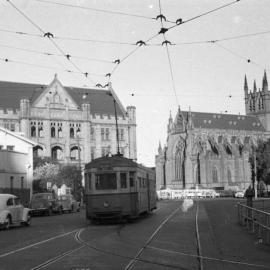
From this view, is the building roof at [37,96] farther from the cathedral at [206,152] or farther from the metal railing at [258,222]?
the metal railing at [258,222]

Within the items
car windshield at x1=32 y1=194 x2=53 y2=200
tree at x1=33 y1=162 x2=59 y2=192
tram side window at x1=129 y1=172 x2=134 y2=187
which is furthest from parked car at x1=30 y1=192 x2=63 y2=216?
tree at x1=33 y1=162 x2=59 y2=192

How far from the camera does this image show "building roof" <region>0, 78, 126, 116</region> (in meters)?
88.1

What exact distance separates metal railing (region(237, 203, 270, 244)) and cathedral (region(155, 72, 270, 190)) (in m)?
106

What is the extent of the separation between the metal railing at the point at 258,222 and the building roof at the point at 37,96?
2467 inches

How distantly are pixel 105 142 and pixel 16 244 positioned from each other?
256ft

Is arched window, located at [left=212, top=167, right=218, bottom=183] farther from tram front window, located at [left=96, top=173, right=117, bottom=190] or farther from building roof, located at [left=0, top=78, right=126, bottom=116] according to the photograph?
tram front window, located at [left=96, top=173, right=117, bottom=190]

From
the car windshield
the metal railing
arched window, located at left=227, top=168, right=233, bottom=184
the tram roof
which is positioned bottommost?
the metal railing

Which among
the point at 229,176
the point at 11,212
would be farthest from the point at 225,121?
the point at 11,212

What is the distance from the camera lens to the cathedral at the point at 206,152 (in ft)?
431

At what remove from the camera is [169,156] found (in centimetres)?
13850

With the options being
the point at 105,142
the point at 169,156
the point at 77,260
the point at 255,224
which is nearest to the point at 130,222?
the point at 255,224

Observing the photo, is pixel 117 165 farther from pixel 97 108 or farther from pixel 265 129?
pixel 265 129

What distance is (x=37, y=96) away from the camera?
89.6 metres

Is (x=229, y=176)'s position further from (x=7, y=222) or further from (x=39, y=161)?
(x=7, y=222)
